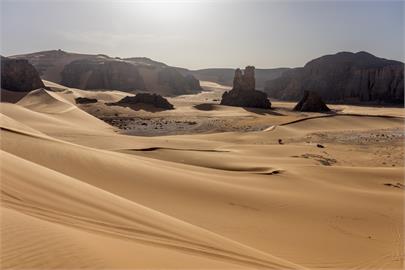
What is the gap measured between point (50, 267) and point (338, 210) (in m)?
5.98

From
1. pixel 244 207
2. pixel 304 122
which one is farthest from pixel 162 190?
pixel 304 122

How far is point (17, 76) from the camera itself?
38.4 metres

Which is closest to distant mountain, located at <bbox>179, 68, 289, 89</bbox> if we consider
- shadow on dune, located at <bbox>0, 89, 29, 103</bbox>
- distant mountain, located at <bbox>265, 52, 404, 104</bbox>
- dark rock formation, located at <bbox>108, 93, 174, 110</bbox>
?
distant mountain, located at <bbox>265, 52, 404, 104</bbox>

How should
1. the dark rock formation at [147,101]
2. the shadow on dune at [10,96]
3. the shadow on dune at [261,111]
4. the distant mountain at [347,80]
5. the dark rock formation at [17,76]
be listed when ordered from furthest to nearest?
the distant mountain at [347,80] < the dark rock formation at [17,76] < the dark rock formation at [147,101] < the shadow on dune at [261,111] < the shadow on dune at [10,96]

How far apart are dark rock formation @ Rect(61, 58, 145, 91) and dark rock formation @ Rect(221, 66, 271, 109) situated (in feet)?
82.3

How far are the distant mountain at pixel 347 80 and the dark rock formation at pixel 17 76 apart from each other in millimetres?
36641

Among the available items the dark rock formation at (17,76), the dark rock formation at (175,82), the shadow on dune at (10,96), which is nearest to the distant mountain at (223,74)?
the dark rock formation at (175,82)

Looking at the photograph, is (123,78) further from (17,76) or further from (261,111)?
(261,111)

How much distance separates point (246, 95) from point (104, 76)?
30.8 m

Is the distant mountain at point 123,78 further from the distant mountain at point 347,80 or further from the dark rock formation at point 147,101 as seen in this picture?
the dark rock formation at point 147,101

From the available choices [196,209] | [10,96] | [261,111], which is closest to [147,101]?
[261,111]

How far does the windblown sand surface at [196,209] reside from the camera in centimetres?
390

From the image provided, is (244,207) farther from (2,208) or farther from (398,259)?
(2,208)

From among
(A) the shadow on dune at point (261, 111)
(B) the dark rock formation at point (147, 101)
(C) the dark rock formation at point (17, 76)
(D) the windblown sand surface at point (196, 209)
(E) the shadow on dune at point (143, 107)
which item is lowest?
(D) the windblown sand surface at point (196, 209)
